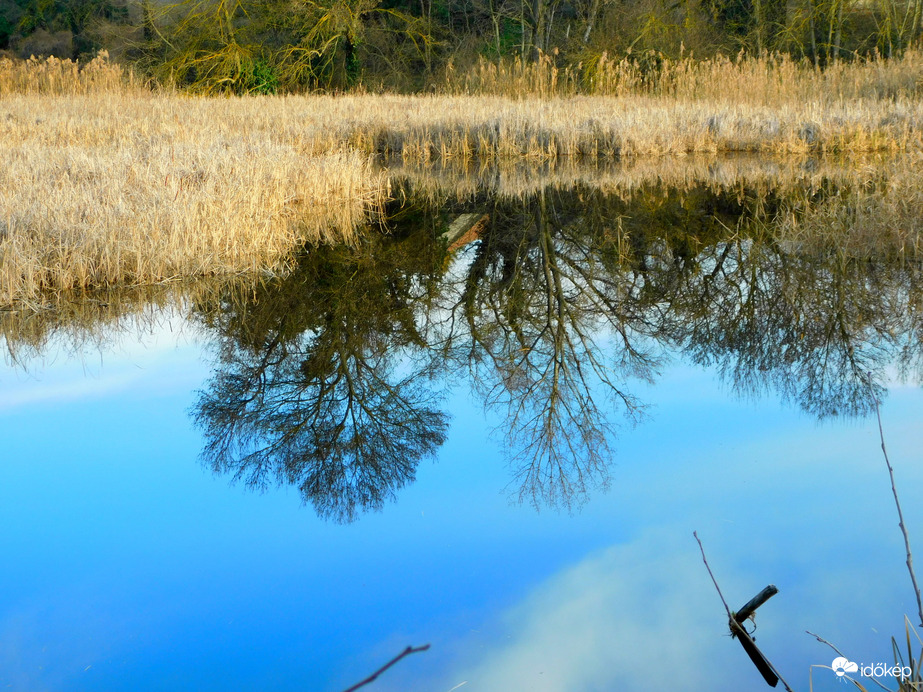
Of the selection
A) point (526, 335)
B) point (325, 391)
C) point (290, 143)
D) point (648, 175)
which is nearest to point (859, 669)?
point (325, 391)

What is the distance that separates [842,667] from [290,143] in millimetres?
9429

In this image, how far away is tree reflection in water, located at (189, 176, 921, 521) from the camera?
332 centimetres

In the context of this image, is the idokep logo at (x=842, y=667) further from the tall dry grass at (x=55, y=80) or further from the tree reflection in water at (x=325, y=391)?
the tall dry grass at (x=55, y=80)

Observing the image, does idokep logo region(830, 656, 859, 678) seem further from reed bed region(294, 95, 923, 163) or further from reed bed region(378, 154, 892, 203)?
reed bed region(294, 95, 923, 163)

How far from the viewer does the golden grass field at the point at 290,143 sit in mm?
5211

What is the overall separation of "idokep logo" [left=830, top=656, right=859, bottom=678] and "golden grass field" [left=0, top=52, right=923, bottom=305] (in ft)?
13.2

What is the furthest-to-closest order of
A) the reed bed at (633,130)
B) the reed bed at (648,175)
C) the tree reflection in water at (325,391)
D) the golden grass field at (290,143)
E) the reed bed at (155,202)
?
the reed bed at (633,130) < the reed bed at (648,175) < the golden grass field at (290,143) < the reed bed at (155,202) < the tree reflection in water at (325,391)

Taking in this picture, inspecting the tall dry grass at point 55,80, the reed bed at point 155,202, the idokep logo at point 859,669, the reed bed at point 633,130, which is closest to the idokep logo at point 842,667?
the idokep logo at point 859,669

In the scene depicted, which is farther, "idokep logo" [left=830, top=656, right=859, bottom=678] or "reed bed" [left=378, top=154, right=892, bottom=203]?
"reed bed" [left=378, top=154, right=892, bottom=203]

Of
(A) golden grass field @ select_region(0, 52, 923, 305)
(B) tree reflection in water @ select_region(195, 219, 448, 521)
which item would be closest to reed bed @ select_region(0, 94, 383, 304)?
(A) golden grass field @ select_region(0, 52, 923, 305)

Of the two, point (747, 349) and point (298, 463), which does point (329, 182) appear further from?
point (298, 463)

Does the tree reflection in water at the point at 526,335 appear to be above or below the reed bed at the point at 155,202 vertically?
below

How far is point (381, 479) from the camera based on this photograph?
3.04 m

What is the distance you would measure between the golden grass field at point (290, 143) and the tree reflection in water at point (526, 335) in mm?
672
